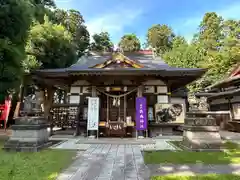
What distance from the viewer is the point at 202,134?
18.3 feet

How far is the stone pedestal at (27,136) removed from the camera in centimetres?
529

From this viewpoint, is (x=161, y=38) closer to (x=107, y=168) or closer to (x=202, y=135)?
(x=202, y=135)

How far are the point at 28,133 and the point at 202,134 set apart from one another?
546 cm

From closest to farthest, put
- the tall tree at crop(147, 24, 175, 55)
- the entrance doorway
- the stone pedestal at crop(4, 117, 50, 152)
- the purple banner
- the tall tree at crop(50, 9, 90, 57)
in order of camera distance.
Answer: the stone pedestal at crop(4, 117, 50, 152), the purple banner, the entrance doorway, the tall tree at crop(50, 9, 90, 57), the tall tree at crop(147, 24, 175, 55)

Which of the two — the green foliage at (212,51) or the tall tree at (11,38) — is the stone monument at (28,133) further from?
the green foliage at (212,51)

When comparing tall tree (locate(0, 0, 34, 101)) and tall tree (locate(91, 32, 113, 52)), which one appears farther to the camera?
tall tree (locate(91, 32, 113, 52))

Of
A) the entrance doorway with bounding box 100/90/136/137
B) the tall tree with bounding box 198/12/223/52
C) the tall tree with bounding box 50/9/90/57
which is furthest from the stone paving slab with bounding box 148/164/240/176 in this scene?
the tall tree with bounding box 198/12/223/52

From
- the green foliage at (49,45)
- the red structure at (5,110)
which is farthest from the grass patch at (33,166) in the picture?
the green foliage at (49,45)

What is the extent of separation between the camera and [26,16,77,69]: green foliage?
12.4m

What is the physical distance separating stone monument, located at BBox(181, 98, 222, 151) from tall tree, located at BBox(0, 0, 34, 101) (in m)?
6.97

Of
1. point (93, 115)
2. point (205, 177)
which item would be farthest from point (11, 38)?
point (205, 177)

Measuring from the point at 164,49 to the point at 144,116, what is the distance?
83.9 feet

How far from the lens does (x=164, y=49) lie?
3122cm

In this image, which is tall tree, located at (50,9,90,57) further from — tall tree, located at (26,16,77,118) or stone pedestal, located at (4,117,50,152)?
stone pedestal, located at (4,117,50,152)
